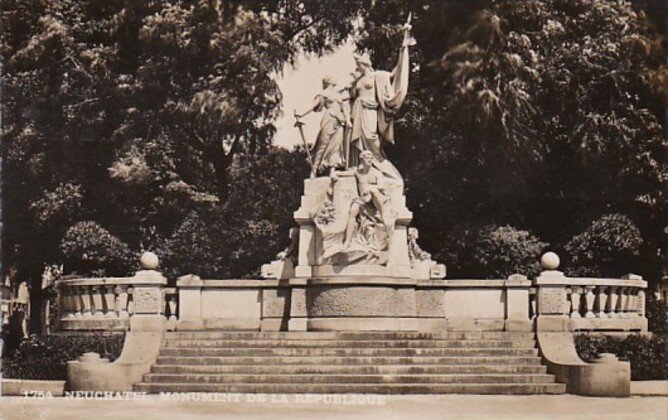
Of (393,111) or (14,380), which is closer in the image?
(14,380)

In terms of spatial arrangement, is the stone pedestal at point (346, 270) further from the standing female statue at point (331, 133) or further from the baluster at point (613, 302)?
the baluster at point (613, 302)

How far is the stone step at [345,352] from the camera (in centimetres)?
1931

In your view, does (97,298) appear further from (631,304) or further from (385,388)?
(631,304)

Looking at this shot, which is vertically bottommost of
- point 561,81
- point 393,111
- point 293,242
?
point 293,242

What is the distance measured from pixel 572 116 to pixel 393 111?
670cm

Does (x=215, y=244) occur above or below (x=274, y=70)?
below

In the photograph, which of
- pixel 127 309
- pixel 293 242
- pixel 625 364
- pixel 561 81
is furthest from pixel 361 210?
pixel 561 81

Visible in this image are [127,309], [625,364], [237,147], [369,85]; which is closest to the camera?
[625,364]

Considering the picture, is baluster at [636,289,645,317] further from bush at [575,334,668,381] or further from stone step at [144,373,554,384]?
stone step at [144,373,554,384]

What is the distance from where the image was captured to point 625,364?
1761cm

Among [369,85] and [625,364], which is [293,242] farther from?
[625,364]

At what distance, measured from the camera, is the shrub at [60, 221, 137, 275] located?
93.8 feet

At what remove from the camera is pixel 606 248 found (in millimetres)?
27594

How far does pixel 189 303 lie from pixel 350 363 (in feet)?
13.6
